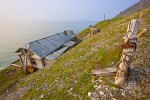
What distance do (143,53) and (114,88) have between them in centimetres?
674

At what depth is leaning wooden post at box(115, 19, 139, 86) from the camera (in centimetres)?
895

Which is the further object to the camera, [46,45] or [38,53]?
[46,45]

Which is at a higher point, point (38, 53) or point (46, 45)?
point (46, 45)

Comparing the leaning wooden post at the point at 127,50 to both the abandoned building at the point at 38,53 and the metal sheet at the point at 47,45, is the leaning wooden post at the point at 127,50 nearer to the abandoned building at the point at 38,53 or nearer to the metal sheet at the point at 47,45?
the abandoned building at the point at 38,53

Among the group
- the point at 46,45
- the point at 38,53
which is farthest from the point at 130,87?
the point at 46,45

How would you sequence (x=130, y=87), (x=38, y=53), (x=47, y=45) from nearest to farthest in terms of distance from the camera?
(x=130, y=87) → (x=38, y=53) → (x=47, y=45)

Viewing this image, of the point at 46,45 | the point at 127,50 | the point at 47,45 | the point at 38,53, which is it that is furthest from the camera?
the point at 47,45

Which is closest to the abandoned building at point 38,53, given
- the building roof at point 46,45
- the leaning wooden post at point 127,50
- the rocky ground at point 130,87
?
the building roof at point 46,45

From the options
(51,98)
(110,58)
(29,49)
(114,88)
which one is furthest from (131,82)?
(29,49)

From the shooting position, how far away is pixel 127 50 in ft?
30.3

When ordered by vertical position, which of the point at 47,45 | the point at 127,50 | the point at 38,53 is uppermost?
the point at 127,50

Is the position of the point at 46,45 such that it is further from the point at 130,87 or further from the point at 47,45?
the point at 130,87

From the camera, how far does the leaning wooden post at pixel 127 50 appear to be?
895 cm

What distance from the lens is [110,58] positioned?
15234 millimetres
